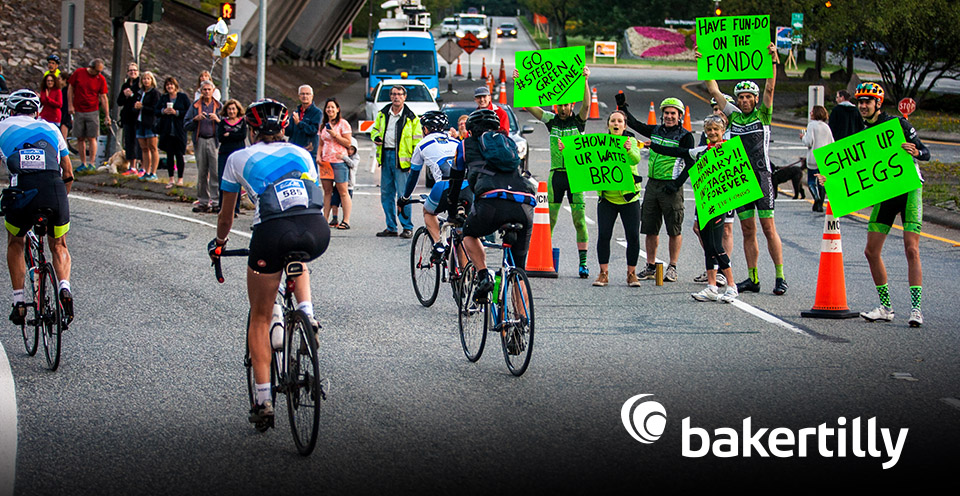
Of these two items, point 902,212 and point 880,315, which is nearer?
point 902,212

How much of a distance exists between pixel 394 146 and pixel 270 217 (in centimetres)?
880

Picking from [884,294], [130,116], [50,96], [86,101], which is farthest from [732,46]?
[50,96]

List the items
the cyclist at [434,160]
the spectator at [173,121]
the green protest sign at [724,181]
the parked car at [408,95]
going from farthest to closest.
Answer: the parked car at [408,95] < the spectator at [173,121] < the green protest sign at [724,181] < the cyclist at [434,160]

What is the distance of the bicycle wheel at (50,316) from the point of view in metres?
7.86

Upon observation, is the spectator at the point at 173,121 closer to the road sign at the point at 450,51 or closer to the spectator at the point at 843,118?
the spectator at the point at 843,118

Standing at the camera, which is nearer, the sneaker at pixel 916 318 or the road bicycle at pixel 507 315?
the road bicycle at pixel 507 315

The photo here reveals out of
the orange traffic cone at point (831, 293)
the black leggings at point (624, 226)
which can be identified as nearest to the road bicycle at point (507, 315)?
the orange traffic cone at point (831, 293)

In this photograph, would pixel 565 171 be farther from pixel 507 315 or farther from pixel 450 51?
pixel 450 51

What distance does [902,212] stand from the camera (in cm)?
972

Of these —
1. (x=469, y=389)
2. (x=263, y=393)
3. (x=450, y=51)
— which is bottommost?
(x=469, y=389)

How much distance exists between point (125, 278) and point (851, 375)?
275 inches

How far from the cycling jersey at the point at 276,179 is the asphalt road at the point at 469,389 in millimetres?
1243

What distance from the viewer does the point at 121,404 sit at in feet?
23.2

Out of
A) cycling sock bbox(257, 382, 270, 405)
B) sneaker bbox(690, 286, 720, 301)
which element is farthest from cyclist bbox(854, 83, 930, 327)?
cycling sock bbox(257, 382, 270, 405)
